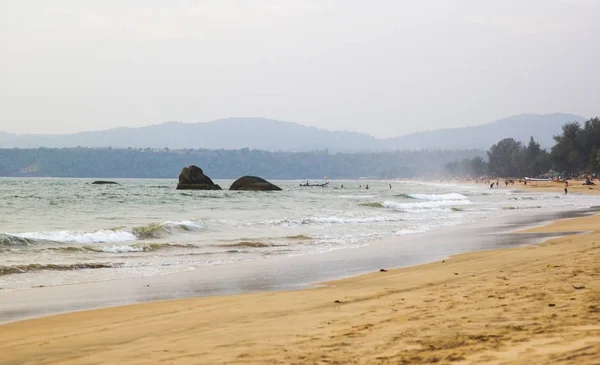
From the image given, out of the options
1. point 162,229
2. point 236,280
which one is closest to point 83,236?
point 162,229

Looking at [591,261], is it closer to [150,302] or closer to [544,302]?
[544,302]

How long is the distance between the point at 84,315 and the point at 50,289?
3.04 metres

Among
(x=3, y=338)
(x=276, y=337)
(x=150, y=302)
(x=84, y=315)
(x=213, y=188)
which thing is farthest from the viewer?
(x=213, y=188)

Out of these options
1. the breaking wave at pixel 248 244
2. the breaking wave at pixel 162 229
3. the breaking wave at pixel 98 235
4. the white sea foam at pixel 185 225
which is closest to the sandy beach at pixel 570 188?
the white sea foam at pixel 185 225

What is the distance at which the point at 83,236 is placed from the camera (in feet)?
68.6

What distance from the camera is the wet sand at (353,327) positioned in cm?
565

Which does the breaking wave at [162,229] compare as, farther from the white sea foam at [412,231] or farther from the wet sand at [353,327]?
the wet sand at [353,327]

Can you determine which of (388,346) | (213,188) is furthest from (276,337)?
(213,188)

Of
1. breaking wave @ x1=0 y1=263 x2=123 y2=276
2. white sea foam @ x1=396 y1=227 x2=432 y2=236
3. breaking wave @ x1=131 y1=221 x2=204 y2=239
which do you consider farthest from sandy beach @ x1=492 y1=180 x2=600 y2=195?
breaking wave @ x1=0 y1=263 x2=123 y2=276

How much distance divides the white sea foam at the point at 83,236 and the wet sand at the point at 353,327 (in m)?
12.0

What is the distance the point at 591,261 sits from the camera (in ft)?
39.5

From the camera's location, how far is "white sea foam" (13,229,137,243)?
2042cm

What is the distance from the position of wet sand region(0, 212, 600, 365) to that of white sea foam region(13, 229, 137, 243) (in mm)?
12017

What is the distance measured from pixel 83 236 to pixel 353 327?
52.0 feet
